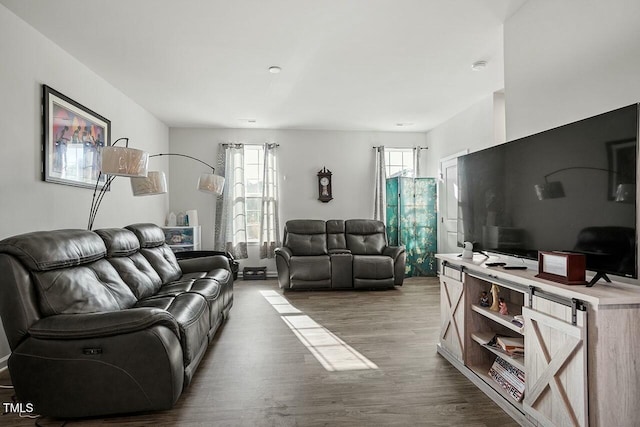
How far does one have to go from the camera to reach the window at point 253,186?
628cm

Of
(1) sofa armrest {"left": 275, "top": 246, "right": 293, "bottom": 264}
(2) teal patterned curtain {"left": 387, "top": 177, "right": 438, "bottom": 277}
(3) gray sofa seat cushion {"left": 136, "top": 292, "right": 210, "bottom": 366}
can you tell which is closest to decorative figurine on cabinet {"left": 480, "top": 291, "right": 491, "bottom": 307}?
(3) gray sofa seat cushion {"left": 136, "top": 292, "right": 210, "bottom": 366}

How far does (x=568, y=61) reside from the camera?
2143 mm

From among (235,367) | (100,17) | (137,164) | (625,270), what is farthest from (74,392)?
(625,270)

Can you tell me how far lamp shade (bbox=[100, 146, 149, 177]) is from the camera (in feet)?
8.61

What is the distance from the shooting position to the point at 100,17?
2.65m

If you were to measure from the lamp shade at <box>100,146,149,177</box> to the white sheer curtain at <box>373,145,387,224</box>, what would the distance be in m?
4.47

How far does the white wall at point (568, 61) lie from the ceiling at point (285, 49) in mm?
299

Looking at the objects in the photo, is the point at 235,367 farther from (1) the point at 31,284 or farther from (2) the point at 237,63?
(2) the point at 237,63

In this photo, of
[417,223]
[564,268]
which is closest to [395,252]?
[417,223]

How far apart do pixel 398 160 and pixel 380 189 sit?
2.44 feet

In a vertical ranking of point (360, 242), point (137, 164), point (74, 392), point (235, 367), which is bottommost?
point (235, 367)

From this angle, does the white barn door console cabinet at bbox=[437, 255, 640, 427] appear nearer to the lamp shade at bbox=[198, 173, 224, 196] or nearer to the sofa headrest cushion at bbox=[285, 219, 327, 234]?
the lamp shade at bbox=[198, 173, 224, 196]

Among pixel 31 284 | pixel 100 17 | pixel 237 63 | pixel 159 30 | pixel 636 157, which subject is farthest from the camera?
pixel 237 63

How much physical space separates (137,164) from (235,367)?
1740 millimetres
